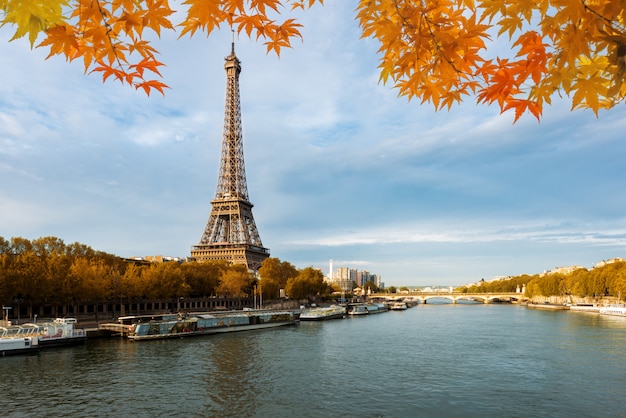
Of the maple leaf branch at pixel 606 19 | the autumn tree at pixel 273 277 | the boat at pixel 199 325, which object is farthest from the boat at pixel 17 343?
the autumn tree at pixel 273 277

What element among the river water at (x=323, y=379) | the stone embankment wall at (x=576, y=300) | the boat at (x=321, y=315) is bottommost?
the stone embankment wall at (x=576, y=300)

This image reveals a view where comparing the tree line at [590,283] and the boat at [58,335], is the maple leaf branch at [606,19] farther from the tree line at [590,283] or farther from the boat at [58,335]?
the tree line at [590,283]

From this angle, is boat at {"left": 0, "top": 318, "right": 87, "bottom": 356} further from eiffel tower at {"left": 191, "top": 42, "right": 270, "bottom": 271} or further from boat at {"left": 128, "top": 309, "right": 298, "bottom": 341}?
eiffel tower at {"left": 191, "top": 42, "right": 270, "bottom": 271}

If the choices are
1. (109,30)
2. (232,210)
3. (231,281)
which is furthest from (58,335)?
(232,210)

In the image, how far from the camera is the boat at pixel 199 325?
177ft

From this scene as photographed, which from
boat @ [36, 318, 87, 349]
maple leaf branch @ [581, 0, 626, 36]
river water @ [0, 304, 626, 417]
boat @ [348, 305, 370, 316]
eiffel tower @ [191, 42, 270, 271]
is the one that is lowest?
boat @ [348, 305, 370, 316]

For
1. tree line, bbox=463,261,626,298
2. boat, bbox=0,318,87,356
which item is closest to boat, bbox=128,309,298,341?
boat, bbox=0,318,87,356

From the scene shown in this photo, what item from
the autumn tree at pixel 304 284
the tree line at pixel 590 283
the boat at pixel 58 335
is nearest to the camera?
the boat at pixel 58 335

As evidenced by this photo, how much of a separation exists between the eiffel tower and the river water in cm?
7908

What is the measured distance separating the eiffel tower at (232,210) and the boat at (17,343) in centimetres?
8279

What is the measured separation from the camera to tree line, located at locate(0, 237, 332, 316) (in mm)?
57594

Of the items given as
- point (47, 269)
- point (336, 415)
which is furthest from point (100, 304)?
point (336, 415)

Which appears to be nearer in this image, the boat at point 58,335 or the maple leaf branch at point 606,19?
the maple leaf branch at point 606,19

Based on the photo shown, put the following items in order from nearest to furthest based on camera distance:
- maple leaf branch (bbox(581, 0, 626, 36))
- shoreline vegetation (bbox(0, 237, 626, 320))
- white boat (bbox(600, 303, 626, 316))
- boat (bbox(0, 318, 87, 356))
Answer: maple leaf branch (bbox(581, 0, 626, 36)), boat (bbox(0, 318, 87, 356)), shoreline vegetation (bbox(0, 237, 626, 320)), white boat (bbox(600, 303, 626, 316))
